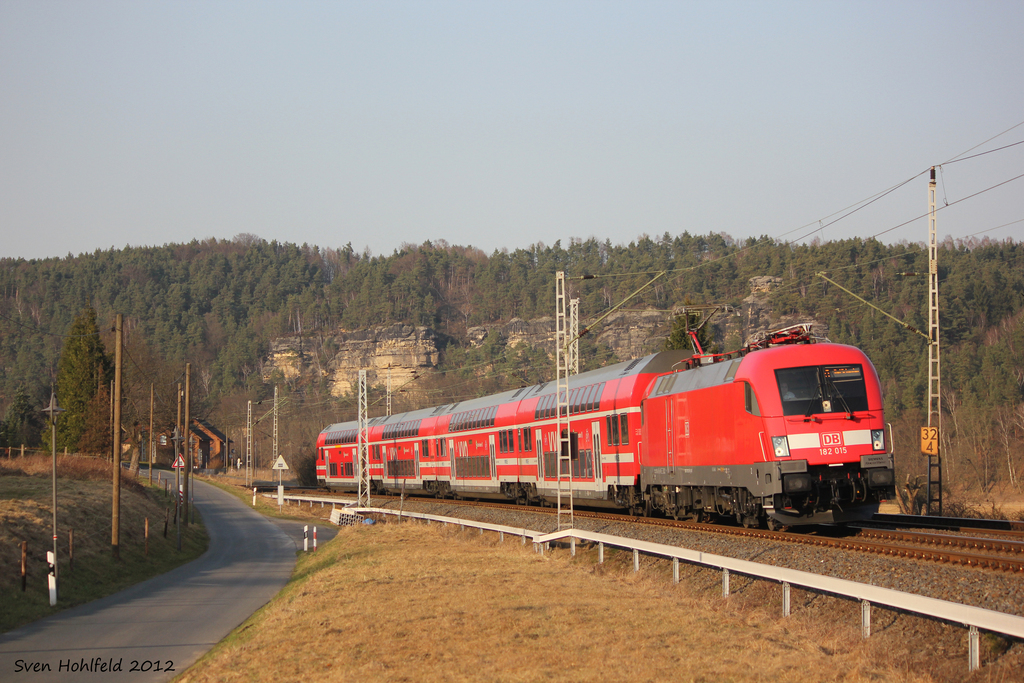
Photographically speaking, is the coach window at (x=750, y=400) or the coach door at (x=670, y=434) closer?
the coach window at (x=750, y=400)

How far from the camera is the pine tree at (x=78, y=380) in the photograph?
6881 centimetres

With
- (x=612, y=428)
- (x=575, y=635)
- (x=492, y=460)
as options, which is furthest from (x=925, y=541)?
(x=492, y=460)

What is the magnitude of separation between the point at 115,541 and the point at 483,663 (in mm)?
21181

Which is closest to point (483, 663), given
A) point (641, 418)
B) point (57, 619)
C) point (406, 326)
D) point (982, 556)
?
point (982, 556)

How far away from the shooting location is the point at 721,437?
19.7m

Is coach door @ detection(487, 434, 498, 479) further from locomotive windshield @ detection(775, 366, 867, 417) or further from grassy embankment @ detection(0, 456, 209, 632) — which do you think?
locomotive windshield @ detection(775, 366, 867, 417)

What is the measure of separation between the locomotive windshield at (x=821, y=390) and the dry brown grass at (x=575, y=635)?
3984mm

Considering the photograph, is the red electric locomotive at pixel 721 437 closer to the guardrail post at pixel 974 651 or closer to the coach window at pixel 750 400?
the coach window at pixel 750 400

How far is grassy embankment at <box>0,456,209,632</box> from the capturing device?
66.8 feet

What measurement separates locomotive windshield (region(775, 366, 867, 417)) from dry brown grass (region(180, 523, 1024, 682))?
13.1 feet

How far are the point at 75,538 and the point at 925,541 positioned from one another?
76.4 ft

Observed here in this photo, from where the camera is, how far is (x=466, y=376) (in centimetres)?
15700

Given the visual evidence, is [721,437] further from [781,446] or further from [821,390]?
[821,390]

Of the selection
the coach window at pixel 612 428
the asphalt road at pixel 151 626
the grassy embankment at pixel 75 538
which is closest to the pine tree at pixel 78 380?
the grassy embankment at pixel 75 538
